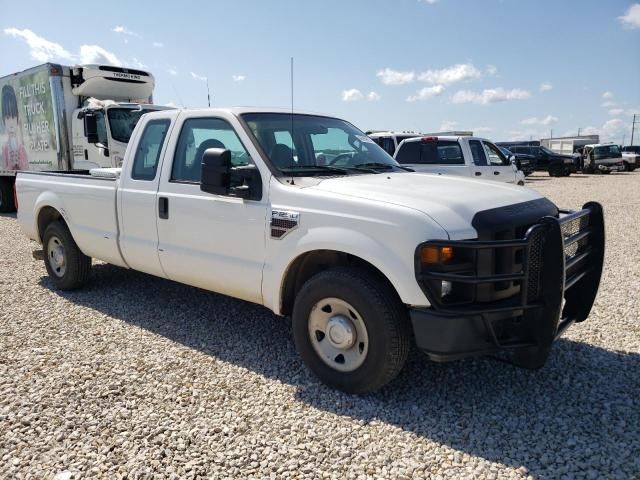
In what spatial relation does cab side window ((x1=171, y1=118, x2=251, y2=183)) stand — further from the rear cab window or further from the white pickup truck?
the rear cab window

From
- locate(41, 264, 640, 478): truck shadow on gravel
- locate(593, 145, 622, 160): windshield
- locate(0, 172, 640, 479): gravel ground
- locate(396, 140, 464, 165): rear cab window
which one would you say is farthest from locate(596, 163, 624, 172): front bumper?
locate(41, 264, 640, 478): truck shadow on gravel

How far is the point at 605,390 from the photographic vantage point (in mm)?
3438

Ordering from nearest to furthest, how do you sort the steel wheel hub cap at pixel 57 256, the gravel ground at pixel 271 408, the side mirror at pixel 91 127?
1. the gravel ground at pixel 271 408
2. the steel wheel hub cap at pixel 57 256
3. the side mirror at pixel 91 127

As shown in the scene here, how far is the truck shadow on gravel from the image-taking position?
2.79m

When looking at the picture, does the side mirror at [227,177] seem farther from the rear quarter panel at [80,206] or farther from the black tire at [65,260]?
the black tire at [65,260]

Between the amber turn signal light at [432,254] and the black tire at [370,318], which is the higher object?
the amber turn signal light at [432,254]

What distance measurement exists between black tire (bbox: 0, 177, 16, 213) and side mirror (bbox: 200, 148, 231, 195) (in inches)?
482

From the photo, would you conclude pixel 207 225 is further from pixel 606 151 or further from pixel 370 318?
pixel 606 151

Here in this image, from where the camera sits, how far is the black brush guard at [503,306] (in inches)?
113

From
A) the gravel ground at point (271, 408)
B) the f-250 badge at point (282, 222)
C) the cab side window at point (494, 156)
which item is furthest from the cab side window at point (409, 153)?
the f-250 badge at point (282, 222)

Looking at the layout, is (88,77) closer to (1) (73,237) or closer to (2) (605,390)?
(1) (73,237)

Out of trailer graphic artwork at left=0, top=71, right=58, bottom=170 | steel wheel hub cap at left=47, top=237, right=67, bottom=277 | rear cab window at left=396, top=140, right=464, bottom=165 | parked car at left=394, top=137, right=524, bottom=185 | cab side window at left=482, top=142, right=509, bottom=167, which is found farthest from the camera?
cab side window at left=482, top=142, right=509, bottom=167

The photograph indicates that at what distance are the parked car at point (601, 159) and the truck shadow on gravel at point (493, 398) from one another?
29925 millimetres

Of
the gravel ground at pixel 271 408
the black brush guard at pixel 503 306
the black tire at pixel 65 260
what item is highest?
the black brush guard at pixel 503 306
